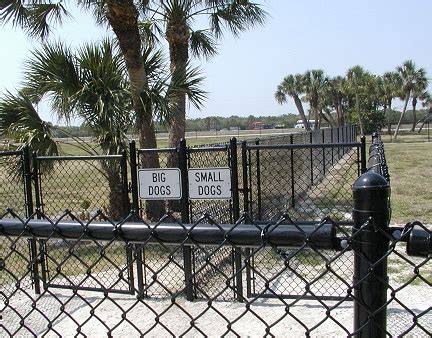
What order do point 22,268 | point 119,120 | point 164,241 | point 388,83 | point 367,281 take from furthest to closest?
point 388,83 → point 119,120 → point 22,268 → point 164,241 → point 367,281

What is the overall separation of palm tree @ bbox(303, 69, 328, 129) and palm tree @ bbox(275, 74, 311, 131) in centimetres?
85

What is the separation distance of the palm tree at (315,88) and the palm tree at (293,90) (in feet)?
2.80

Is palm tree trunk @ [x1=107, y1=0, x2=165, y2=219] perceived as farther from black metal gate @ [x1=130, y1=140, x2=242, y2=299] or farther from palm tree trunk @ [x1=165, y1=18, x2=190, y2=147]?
black metal gate @ [x1=130, y1=140, x2=242, y2=299]

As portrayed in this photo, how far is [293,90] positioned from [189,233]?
57208 mm

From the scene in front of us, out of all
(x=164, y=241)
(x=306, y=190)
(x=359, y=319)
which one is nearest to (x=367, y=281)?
(x=359, y=319)

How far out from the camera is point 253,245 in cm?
149

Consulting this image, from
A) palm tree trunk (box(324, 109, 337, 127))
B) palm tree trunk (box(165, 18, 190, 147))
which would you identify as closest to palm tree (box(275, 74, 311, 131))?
palm tree trunk (box(324, 109, 337, 127))

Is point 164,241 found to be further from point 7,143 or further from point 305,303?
point 7,143

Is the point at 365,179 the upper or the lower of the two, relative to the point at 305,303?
upper

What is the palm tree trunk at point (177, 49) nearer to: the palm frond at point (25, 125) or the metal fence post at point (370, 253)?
the palm frond at point (25, 125)

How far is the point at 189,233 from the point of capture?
5.06ft

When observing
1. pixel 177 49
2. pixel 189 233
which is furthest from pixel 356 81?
pixel 189 233

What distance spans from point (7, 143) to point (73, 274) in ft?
9.98

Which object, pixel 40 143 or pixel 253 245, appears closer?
pixel 253 245
